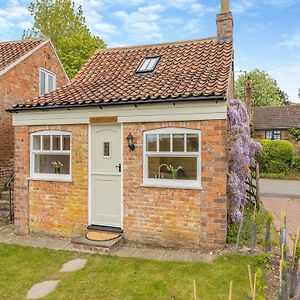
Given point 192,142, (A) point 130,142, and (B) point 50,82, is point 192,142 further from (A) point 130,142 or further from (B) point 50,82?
(B) point 50,82

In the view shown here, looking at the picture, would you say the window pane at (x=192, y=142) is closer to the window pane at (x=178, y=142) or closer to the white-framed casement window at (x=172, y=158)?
the white-framed casement window at (x=172, y=158)

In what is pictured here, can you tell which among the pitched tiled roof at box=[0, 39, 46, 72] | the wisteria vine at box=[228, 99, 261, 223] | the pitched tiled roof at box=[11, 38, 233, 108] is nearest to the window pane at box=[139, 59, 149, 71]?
the pitched tiled roof at box=[11, 38, 233, 108]

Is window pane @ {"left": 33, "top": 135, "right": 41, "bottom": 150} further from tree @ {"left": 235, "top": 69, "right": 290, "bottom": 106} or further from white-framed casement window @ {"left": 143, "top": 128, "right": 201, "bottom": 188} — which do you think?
tree @ {"left": 235, "top": 69, "right": 290, "bottom": 106}

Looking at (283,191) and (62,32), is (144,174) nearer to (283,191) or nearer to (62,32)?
(283,191)

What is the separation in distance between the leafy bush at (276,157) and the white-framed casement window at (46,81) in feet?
52.2

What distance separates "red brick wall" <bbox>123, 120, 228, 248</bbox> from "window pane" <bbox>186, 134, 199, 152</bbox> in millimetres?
194

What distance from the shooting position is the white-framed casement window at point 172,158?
7043mm

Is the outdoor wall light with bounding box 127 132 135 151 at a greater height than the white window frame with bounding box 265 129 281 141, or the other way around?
the white window frame with bounding box 265 129 281 141

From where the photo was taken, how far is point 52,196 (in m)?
8.23

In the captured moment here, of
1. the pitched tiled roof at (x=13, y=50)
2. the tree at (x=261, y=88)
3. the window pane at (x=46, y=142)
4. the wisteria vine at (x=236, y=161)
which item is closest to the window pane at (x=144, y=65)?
the wisteria vine at (x=236, y=161)

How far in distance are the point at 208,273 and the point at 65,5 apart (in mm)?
29295

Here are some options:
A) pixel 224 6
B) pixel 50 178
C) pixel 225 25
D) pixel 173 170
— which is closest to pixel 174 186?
pixel 173 170

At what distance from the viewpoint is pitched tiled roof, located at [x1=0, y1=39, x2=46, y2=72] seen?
1274 cm

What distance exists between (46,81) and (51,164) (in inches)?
313
